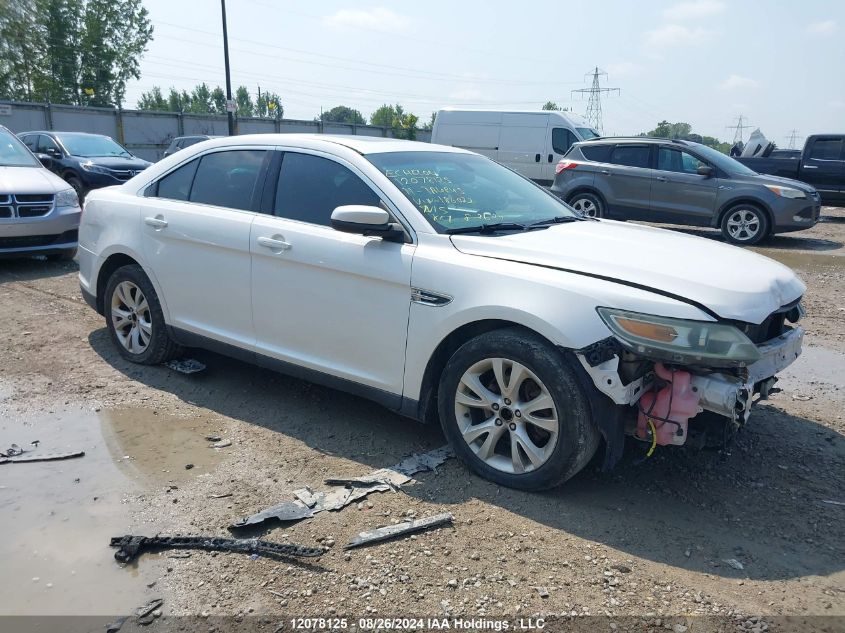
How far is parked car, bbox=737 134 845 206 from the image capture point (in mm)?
16453

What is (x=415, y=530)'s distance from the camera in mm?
3172

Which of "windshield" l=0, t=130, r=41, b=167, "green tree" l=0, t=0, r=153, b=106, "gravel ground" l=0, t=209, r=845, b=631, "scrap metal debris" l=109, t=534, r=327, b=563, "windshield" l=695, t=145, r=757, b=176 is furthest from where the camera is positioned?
"green tree" l=0, t=0, r=153, b=106

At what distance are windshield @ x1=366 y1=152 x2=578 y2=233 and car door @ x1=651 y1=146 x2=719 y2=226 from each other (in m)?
8.65

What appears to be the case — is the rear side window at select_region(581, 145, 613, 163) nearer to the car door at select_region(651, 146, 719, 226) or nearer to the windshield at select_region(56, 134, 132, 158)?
the car door at select_region(651, 146, 719, 226)

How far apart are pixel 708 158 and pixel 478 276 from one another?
1056 centimetres

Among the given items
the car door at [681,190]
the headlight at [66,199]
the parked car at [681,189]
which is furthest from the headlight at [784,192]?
the headlight at [66,199]

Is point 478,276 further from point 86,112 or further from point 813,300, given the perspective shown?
point 86,112

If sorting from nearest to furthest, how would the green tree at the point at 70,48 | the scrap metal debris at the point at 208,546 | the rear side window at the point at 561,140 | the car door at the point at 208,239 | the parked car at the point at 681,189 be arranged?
1. the scrap metal debris at the point at 208,546
2. the car door at the point at 208,239
3. the parked car at the point at 681,189
4. the rear side window at the point at 561,140
5. the green tree at the point at 70,48

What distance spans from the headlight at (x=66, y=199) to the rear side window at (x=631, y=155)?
30.8 ft

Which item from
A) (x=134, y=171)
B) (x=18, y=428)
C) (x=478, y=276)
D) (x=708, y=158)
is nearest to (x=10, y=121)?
(x=134, y=171)

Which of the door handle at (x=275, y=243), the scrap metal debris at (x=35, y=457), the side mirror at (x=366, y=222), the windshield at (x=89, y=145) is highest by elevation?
the side mirror at (x=366, y=222)

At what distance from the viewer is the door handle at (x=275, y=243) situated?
4.17m

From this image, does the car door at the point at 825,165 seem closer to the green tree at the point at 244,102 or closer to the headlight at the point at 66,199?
the headlight at the point at 66,199

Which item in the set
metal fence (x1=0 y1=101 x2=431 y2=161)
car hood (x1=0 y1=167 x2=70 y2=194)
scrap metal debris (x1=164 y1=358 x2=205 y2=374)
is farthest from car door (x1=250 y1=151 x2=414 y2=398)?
metal fence (x1=0 y1=101 x2=431 y2=161)
